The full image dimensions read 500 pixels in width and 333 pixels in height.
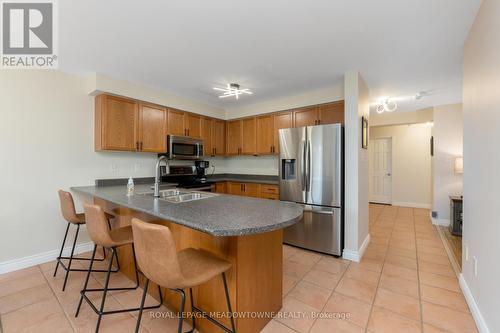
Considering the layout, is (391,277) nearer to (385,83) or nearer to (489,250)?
(489,250)

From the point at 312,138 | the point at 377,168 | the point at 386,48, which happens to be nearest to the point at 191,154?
the point at 312,138

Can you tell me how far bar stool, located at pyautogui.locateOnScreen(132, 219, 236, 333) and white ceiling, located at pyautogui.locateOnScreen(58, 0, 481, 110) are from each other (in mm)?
1642

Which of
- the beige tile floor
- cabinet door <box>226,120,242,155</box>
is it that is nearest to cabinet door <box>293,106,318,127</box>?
cabinet door <box>226,120,242,155</box>

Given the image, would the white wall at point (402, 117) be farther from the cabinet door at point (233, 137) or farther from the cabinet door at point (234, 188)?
the cabinet door at point (234, 188)

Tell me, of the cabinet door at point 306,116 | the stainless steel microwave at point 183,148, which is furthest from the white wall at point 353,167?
the stainless steel microwave at point 183,148

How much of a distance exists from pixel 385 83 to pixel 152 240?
143 inches

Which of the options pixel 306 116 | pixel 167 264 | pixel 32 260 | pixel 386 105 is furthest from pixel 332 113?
pixel 32 260

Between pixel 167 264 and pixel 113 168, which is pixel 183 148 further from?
pixel 167 264

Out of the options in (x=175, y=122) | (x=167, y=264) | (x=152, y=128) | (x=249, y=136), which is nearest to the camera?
(x=167, y=264)

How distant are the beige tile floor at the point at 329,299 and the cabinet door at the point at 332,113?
201cm

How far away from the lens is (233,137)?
15.6 ft

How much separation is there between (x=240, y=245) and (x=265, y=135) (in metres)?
3.02

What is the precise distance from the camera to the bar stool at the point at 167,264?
116cm

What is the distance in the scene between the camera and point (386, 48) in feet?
7.55
